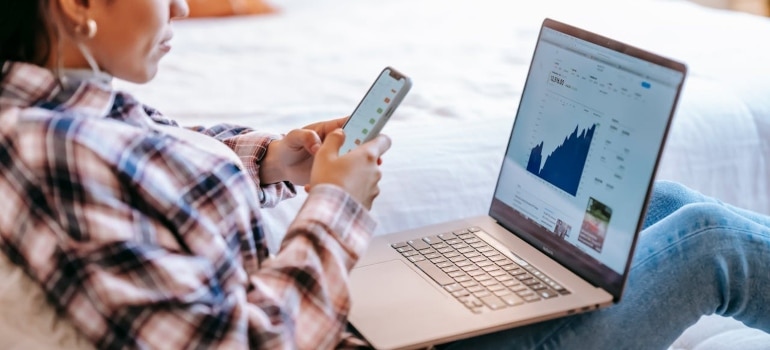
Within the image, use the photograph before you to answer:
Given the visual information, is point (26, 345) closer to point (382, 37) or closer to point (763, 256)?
point (763, 256)

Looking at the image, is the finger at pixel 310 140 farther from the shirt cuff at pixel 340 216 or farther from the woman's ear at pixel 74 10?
the woman's ear at pixel 74 10

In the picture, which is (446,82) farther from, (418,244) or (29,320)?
(29,320)

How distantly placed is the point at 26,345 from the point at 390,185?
0.65 meters

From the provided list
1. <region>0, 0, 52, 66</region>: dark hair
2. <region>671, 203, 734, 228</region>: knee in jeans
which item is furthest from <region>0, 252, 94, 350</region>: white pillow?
<region>671, 203, 734, 228</region>: knee in jeans

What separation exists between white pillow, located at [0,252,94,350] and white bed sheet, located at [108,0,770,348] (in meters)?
0.44

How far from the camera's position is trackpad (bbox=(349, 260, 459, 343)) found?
946 millimetres

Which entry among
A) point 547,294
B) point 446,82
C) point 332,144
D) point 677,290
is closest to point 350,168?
Result: point 332,144

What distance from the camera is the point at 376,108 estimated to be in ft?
3.43

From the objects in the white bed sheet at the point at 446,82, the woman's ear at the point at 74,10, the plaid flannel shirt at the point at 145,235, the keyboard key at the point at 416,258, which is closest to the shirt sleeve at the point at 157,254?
the plaid flannel shirt at the point at 145,235

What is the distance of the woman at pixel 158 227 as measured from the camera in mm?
796

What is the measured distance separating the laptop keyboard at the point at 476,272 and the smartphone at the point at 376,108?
167 mm

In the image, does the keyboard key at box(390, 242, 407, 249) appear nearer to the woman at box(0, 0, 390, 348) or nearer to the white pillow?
the woman at box(0, 0, 390, 348)

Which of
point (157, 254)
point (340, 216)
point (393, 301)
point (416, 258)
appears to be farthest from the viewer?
point (416, 258)

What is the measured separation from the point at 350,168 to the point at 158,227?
0.68 feet
